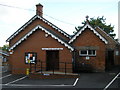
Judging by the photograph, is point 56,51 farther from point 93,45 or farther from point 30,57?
point 93,45

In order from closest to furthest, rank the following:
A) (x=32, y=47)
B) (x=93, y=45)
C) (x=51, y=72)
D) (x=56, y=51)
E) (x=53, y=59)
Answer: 1. (x=51, y=72)
2. (x=32, y=47)
3. (x=56, y=51)
4. (x=53, y=59)
5. (x=93, y=45)

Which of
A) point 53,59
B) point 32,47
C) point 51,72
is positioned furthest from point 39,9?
point 51,72

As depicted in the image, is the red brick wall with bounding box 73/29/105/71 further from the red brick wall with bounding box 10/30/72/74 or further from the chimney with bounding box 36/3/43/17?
the chimney with bounding box 36/3/43/17

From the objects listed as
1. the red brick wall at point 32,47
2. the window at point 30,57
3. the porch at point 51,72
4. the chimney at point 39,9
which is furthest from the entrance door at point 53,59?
the chimney at point 39,9

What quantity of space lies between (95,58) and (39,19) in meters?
9.08

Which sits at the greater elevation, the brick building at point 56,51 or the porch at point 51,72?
the brick building at point 56,51

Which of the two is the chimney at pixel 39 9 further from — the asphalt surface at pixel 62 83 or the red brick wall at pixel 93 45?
the asphalt surface at pixel 62 83

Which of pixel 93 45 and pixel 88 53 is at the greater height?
pixel 93 45

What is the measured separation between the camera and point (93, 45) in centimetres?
2395

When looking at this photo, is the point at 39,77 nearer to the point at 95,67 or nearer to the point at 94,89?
the point at 94,89

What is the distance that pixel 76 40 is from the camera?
24594 millimetres

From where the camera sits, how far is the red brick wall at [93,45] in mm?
23656

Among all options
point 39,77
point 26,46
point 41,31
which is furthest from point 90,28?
point 39,77

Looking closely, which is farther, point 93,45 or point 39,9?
point 39,9
